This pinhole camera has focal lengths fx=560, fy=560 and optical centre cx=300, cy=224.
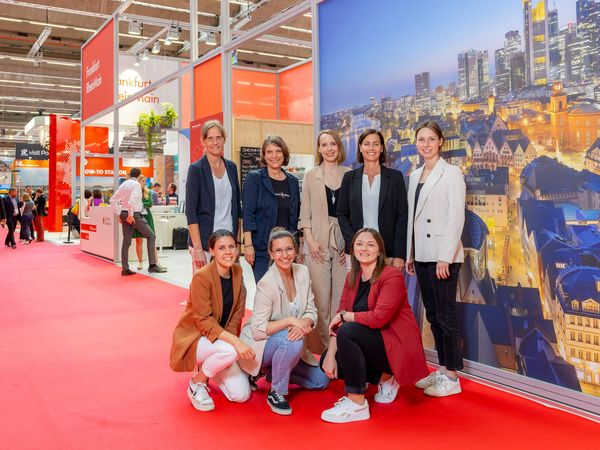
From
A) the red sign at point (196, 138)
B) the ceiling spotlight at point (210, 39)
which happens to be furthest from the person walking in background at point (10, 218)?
the red sign at point (196, 138)

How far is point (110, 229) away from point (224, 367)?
7050mm

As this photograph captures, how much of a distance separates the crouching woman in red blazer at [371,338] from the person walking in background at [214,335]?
0.47 metres

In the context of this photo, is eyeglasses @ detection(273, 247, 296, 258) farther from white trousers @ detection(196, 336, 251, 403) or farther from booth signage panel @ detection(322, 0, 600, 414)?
booth signage panel @ detection(322, 0, 600, 414)

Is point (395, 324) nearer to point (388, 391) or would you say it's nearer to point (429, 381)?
point (388, 391)

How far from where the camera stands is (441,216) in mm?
2930

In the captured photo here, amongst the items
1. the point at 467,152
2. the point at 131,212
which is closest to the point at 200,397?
the point at 467,152

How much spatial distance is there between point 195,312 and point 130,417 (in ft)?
1.89

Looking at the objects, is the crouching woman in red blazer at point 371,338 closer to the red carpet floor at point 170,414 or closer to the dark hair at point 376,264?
the dark hair at point 376,264

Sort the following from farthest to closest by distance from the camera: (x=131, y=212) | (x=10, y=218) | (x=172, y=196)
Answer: (x=172, y=196)
(x=10, y=218)
(x=131, y=212)

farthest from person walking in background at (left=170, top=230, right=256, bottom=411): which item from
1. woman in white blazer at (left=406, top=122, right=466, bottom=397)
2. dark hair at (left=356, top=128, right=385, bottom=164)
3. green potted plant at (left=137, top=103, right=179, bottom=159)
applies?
green potted plant at (left=137, top=103, right=179, bottom=159)

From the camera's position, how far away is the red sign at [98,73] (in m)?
8.85

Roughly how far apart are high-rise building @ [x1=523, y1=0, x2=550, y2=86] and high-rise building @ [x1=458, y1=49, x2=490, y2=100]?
0.82 feet

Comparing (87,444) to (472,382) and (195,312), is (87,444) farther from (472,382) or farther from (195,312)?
(472,382)

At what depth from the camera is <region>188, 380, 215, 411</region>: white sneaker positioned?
2744 millimetres
